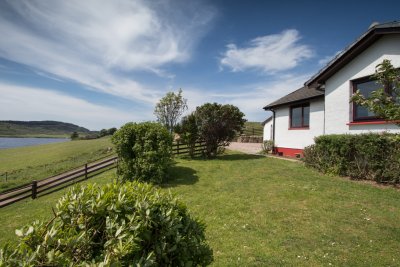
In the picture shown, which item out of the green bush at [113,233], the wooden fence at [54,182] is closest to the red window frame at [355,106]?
the wooden fence at [54,182]

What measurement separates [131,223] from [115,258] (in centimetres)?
35

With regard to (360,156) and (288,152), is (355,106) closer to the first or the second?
(360,156)

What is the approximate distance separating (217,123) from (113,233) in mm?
14603

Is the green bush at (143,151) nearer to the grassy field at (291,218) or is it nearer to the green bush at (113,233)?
the grassy field at (291,218)

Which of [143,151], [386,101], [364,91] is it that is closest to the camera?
[386,101]

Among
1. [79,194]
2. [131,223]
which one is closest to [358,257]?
[131,223]

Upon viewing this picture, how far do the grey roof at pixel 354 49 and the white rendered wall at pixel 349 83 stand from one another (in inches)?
8.5

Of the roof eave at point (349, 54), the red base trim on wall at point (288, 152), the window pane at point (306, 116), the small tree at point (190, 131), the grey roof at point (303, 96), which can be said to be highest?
the roof eave at point (349, 54)

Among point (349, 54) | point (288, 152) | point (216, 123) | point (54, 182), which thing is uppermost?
point (349, 54)

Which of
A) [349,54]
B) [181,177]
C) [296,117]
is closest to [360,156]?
[349,54]

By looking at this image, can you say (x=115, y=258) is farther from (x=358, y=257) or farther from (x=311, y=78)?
(x=311, y=78)

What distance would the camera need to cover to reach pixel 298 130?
1677cm

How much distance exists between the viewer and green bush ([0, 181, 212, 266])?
6.00 ft

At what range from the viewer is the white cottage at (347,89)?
10.2m
